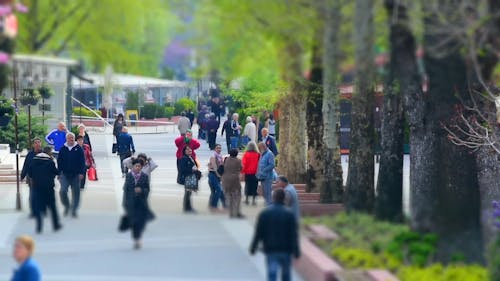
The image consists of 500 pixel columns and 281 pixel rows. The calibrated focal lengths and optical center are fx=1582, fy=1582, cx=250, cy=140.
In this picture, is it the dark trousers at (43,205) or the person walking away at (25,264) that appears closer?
the person walking away at (25,264)

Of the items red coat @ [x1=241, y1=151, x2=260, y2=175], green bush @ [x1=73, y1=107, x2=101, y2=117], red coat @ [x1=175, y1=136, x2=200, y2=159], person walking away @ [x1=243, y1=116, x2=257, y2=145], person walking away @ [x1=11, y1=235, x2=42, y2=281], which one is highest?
green bush @ [x1=73, y1=107, x2=101, y2=117]

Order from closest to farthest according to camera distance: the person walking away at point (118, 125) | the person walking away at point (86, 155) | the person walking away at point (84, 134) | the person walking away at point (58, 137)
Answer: the person walking away at point (118, 125) → the person walking away at point (84, 134) → the person walking away at point (58, 137) → the person walking away at point (86, 155)

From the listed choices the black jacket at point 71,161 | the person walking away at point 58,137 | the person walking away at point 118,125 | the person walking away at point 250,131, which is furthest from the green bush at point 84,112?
the person walking away at point 250,131

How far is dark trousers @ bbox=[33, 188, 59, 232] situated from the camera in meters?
20.1

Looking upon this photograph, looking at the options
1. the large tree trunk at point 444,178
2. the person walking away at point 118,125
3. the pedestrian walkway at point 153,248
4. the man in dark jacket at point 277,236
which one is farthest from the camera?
the large tree trunk at point 444,178

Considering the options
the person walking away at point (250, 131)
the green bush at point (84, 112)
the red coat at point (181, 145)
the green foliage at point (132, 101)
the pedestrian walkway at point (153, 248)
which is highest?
the green foliage at point (132, 101)

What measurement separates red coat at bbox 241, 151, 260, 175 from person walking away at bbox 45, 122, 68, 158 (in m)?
3.22

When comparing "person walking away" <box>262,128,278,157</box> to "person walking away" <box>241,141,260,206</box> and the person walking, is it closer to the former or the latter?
"person walking away" <box>241,141,260,206</box>

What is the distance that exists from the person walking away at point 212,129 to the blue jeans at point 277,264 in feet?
37.0

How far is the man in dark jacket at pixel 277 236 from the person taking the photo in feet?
55.4

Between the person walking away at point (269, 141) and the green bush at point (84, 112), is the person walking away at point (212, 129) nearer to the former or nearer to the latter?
the person walking away at point (269, 141)

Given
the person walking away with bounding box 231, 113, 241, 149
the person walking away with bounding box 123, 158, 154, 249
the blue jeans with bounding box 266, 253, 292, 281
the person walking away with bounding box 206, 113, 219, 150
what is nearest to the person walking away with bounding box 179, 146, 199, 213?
the person walking away with bounding box 123, 158, 154, 249

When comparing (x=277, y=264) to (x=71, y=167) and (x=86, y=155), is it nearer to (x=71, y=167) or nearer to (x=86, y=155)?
(x=71, y=167)

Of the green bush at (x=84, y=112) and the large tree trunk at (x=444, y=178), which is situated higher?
Answer: the green bush at (x=84, y=112)
